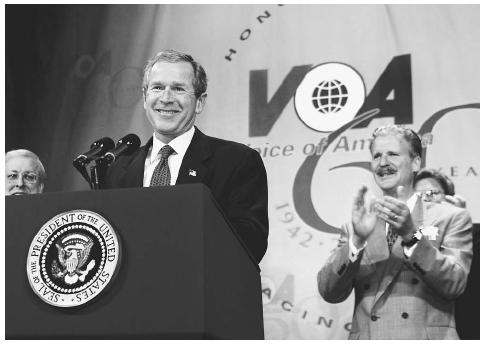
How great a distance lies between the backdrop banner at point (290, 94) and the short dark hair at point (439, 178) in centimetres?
10

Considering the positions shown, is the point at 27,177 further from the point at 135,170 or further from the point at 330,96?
the point at 330,96

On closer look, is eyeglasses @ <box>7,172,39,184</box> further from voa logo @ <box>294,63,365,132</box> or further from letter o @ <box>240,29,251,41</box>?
letter o @ <box>240,29,251,41</box>

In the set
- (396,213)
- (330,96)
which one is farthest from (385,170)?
(330,96)

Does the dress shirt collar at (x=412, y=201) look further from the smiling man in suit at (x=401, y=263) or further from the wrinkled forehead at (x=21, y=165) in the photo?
the wrinkled forehead at (x=21, y=165)

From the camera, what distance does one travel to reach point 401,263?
3621 millimetres

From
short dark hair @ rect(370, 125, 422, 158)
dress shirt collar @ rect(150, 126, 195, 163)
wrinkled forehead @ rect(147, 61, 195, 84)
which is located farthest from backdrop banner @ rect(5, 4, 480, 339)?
wrinkled forehead @ rect(147, 61, 195, 84)

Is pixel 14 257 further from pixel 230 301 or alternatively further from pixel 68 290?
pixel 230 301

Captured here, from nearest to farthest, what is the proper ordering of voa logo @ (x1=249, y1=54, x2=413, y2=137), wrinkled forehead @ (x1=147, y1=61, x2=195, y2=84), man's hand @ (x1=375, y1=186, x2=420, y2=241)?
wrinkled forehead @ (x1=147, y1=61, x2=195, y2=84) → man's hand @ (x1=375, y1=186, x2=420, y2=241) → voa logo @ (x1=249, y1=54, x2=413, y2=137)

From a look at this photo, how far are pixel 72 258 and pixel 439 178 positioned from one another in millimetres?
2611

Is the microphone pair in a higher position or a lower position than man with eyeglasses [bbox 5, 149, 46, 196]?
lower

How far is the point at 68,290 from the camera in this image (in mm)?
1913

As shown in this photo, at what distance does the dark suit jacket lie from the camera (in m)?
2.29

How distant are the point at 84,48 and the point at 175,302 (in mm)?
3670

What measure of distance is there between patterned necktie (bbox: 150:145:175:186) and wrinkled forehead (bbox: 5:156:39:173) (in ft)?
4.73
